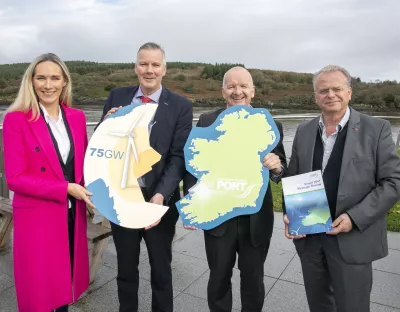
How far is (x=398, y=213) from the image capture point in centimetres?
477

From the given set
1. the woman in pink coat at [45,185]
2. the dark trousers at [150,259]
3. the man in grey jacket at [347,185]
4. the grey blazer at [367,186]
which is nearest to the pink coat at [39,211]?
the woman in pink coat at [45,185]

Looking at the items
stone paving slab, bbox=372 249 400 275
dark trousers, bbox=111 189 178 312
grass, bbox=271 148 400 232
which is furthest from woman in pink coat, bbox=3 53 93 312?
grass, bbox=271 148 400 232

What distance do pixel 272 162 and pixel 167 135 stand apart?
27.0 inches

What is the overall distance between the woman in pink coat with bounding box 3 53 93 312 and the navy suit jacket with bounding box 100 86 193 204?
38 centimetres

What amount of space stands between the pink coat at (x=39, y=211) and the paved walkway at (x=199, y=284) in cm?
72

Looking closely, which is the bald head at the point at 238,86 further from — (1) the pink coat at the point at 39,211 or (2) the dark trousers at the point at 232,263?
(1) the pink coat at the point at 39,211

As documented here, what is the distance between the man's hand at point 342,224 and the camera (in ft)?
5.72

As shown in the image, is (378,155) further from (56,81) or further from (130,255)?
(56,81)

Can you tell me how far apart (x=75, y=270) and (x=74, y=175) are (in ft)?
1.92

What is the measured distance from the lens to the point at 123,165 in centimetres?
203

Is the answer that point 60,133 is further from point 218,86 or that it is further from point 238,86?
point 218,86

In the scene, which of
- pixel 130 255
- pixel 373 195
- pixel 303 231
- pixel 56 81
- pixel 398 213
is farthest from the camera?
pixel 398 213

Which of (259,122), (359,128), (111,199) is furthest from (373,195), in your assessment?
(111,199)

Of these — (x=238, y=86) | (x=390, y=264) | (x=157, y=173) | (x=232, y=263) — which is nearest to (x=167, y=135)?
(x=157, y=173)
